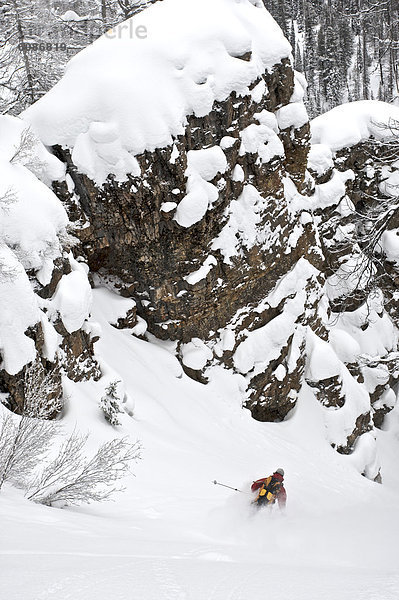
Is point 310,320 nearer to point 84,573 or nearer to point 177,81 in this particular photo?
point 177,81

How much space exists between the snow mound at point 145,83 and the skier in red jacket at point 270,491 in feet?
27.8

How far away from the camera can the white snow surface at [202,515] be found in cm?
276

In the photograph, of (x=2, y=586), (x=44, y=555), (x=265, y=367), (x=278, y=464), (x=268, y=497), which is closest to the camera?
(x=2, y=586)

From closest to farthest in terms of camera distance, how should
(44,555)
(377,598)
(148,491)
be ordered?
(377,598) < (44,555) < (148,491)

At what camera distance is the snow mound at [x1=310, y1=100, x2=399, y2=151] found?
20967 millimetres

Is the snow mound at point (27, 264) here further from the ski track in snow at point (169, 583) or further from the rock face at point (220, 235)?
the ski track in snow at point (169, 583)

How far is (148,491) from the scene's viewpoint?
738 cm

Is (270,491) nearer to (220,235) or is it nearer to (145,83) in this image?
(220,235)

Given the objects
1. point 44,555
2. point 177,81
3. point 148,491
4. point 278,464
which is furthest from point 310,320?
point 44,555

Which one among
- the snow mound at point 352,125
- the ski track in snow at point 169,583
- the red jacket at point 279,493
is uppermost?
the ski track in snow at point 169,583

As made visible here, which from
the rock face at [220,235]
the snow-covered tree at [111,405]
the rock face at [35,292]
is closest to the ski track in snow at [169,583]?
the rock face at [35,292]

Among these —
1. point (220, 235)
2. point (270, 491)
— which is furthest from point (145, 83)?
point (270, 491)

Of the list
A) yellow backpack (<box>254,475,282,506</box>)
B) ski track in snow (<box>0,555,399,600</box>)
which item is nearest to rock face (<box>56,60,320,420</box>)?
yellow backpack (<box>254,475,282,506</box>)

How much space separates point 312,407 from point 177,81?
11.7m
